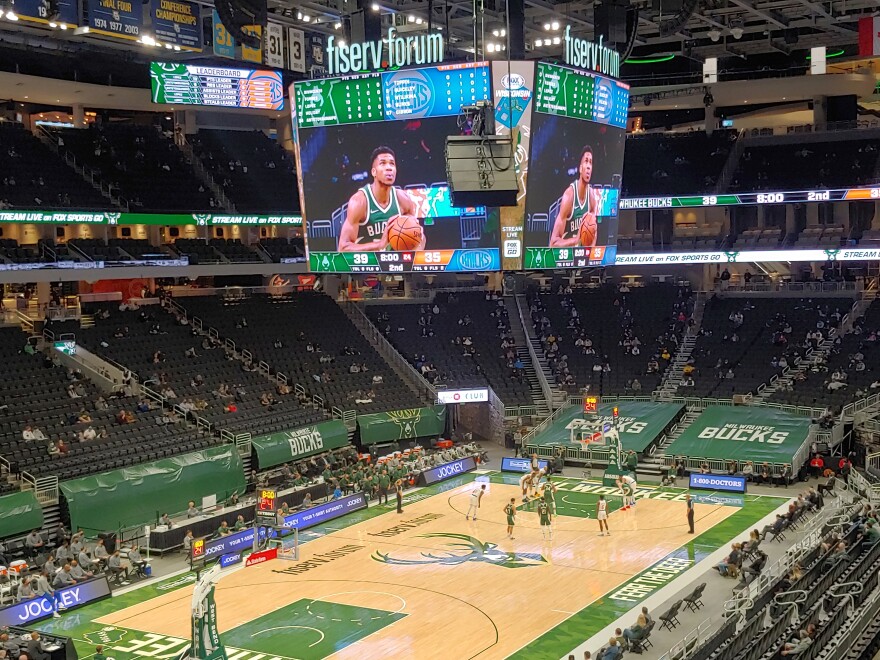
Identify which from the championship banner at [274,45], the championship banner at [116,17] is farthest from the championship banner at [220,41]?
the championship banner at [116,17]

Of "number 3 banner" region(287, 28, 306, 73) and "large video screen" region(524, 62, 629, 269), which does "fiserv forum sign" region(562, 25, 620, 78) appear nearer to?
"large video screen" region(524, 62, 629, 269)

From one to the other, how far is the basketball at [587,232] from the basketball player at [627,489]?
8470 mm

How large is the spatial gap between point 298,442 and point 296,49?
1407 centimetres

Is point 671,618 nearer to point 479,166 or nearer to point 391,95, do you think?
point 479,166

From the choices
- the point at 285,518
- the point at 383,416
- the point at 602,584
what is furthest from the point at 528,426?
the point at 602,584

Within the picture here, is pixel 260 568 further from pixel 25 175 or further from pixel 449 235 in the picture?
pixel 25 175

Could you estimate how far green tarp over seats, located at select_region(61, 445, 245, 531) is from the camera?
109 ft

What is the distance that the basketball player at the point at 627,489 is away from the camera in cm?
3694

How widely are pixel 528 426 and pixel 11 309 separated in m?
21.2

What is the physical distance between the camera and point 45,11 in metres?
29.2

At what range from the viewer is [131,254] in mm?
44594

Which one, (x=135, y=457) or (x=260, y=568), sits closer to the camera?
(x=260, y=568)

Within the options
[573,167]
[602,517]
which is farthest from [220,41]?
[602,517]

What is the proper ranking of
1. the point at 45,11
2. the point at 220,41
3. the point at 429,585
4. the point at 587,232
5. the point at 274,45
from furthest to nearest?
the point at 274,45
the point at 220,41
the point at 587,232
the point at 45,11
the point at 429,585
